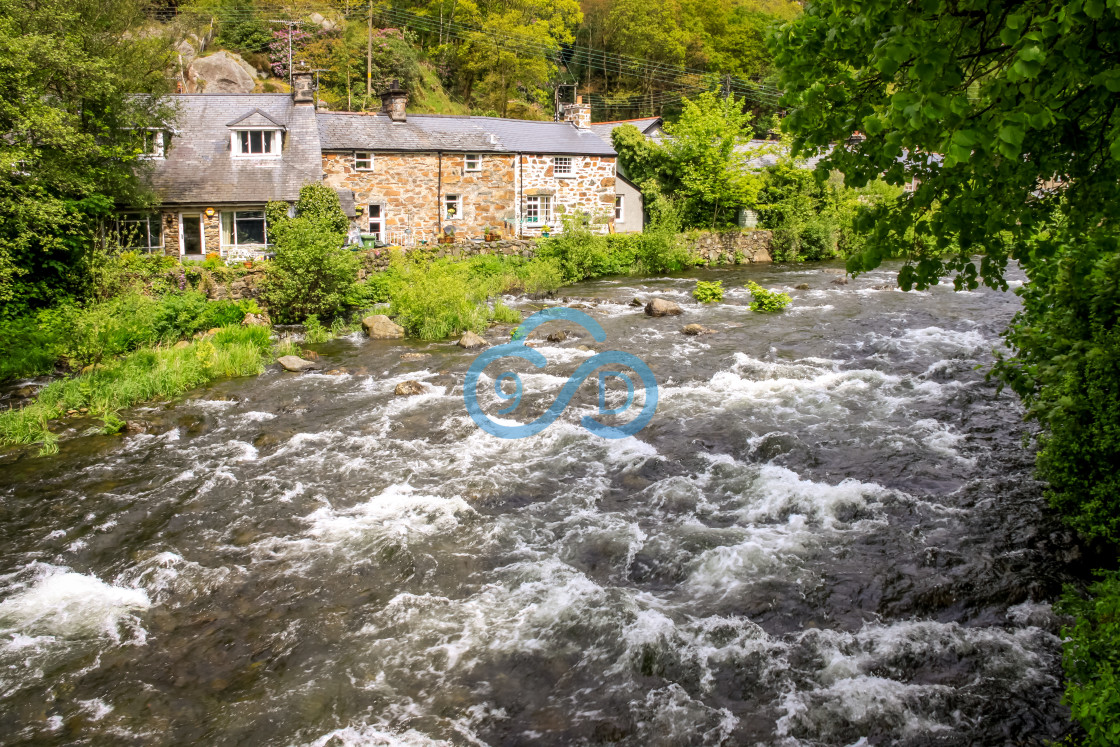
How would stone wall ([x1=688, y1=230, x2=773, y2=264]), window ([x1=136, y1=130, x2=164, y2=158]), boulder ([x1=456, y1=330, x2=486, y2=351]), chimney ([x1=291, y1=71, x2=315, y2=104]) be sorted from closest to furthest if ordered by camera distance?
boulder ([x1=456, y1=330, x2=486, y2=351]) → window ([x1=136, y1=130, x2=164, y2=158]) → chimney ([x1=291, y1=71, x2=315, y2=104]) → stone wall ([x1=688, y1=230, x2=773, y2=264])

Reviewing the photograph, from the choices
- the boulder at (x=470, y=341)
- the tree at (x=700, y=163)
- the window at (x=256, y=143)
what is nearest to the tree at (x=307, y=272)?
the boulder at (x=470, y=341)

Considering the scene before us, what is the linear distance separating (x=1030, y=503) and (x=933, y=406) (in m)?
4.57

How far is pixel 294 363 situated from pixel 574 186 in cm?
2382

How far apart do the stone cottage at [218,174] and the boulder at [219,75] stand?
1764cm

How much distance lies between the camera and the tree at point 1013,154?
16.9ft

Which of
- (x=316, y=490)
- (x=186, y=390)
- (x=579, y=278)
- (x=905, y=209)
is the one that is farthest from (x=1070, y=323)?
(x=579, y=278)

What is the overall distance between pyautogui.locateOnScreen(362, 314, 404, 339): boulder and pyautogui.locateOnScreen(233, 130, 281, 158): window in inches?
495

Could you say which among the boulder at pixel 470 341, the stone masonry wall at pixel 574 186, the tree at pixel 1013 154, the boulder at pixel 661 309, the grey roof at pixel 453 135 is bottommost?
the boulder at pixel 470 341

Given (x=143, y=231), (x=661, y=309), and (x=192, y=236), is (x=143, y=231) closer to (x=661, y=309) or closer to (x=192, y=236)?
(x=192, y=236)

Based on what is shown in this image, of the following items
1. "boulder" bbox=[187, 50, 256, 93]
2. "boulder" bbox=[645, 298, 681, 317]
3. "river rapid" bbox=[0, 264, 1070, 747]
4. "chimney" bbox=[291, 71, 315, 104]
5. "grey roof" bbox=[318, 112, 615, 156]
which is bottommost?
"river rapid" bbox=[0, 264, 1070, 747]

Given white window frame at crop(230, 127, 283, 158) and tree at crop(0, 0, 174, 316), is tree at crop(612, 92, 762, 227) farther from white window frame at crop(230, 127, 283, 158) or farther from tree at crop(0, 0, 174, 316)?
tree at crop(0, 0, 174, 316)

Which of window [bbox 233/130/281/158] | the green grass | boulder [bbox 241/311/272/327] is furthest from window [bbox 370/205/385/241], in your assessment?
the green grass

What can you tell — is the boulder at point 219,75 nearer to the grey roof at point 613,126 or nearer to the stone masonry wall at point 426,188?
the stone masonry wall at point 426,188

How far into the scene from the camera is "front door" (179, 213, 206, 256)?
29.0m
